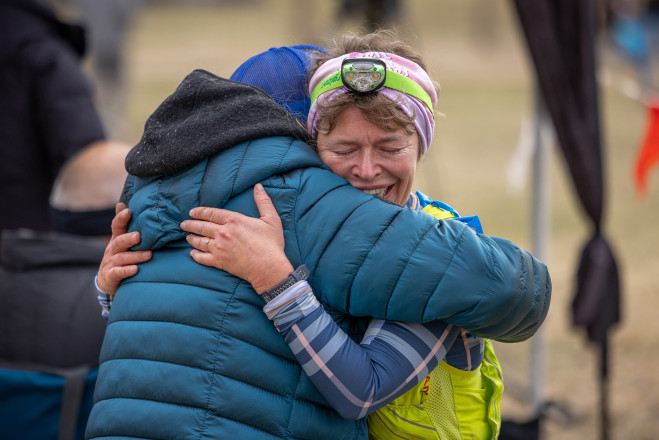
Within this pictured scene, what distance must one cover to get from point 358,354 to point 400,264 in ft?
0.60

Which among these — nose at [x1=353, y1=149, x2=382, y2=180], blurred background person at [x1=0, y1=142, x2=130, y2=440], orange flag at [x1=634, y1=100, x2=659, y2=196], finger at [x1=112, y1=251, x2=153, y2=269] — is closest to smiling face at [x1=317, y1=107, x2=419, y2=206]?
nose at [x1=353, y1=149, x2=382, y2=180]

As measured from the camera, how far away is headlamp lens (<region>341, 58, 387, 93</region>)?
1.37 metres

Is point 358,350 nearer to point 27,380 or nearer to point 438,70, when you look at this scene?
point 438,70

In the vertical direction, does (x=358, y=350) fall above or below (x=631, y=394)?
above

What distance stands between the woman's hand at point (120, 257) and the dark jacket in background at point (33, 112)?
5.86 feet

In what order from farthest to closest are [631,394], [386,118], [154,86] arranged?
[154,86] < [631,394] < [386,118]

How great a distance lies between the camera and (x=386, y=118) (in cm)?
139

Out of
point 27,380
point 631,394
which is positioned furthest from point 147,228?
point 631,394

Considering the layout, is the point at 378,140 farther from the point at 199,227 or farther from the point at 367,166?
the point at 199,227

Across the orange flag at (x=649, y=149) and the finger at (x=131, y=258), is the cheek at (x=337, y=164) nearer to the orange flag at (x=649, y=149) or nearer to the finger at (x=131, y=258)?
the finger at (x=131, y=258)

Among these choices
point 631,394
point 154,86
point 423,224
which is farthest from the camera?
point 154,86

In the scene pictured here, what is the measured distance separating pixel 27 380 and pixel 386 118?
1372 millimetres

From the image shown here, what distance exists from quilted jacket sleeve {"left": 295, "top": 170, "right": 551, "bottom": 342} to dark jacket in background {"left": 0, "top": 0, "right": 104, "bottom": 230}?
212 centimetres

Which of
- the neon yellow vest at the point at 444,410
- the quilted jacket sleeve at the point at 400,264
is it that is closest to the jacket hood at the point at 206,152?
the quilted jacket sleeve at the point at 400,264
